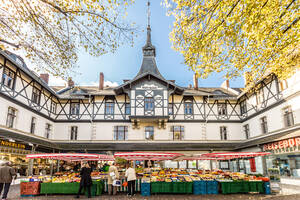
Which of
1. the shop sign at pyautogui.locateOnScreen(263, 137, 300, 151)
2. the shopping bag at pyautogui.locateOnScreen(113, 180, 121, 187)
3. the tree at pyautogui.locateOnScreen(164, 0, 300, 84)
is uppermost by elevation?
the tree at pyautogui.locateOnScreen(164, 0, 300, 84)

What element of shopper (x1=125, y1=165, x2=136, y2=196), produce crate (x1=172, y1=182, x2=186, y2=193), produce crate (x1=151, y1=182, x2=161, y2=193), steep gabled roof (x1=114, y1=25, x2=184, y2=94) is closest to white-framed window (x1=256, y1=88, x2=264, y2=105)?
steep gabled roof (x1=114, y1=25, x2=184, y2=94)

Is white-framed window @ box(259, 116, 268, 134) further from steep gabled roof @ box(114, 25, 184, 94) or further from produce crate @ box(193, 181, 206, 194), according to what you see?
produce crate @ box(193, 181, 206, 194)

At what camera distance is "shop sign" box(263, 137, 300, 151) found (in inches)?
490

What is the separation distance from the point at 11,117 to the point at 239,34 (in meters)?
15.5

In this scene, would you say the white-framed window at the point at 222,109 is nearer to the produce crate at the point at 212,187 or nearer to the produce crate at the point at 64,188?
the produce crate at the point at 212,187

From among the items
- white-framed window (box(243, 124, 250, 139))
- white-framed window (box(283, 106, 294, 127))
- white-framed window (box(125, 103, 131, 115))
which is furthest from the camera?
white-framed window (box(125, 103, 131, 115))

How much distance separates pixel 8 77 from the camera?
14.3 m

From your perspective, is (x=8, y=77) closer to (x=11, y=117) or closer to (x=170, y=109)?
(x=11, y=117)

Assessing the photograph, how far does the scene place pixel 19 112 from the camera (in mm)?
15359

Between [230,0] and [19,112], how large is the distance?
15.8 meters

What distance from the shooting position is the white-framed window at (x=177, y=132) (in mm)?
21281

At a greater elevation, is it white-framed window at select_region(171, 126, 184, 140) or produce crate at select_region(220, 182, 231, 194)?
white-framed window at select_region(171, 126, 184, 140)

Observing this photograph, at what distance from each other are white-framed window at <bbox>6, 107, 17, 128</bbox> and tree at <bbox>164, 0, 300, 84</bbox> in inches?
516

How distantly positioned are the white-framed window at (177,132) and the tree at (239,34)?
13638 millimetres
